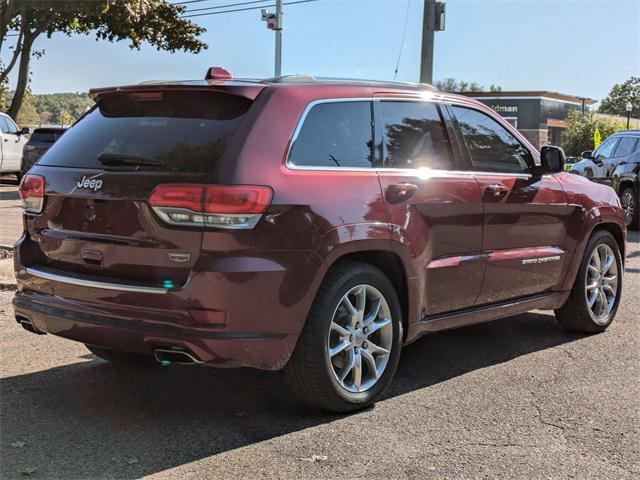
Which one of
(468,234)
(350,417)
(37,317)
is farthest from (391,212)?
(37,317)

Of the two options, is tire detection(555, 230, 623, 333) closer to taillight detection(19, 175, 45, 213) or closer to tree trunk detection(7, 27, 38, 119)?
taillight detection(19, 175, 45, 213)

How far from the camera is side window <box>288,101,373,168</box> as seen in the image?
4.11 m

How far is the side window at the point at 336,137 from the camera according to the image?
4.11 m

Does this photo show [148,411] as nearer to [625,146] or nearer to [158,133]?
[158,133]

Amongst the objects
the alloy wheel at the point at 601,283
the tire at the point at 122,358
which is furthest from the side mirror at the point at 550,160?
the tire at the point at 122,358

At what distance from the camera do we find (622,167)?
14594 millimetres

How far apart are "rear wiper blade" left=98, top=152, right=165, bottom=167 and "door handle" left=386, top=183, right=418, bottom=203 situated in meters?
1.32

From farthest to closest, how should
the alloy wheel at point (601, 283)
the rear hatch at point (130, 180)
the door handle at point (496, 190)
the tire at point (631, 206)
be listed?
the tire at point (631, 206), the alloy wheel at point (601, 283), the door handle at point (496, 190), the rear hatch at point (130, 180)

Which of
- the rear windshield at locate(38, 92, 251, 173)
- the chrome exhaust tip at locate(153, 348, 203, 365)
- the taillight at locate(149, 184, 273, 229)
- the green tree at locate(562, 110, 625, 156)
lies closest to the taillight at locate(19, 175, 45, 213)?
the rear windshield at locate(38, 92, 251, 173)

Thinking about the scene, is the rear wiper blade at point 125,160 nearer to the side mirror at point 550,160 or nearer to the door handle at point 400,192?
the door handle at point 400,192

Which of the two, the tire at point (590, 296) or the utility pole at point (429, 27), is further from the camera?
the utility pole at point (429, 27)

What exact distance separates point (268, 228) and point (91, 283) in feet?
3.27

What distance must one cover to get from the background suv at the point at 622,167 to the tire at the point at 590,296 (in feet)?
27.3

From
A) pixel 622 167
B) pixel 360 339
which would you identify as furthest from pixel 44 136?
pixel 360 339
